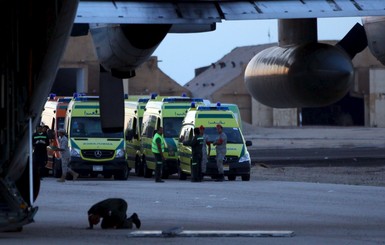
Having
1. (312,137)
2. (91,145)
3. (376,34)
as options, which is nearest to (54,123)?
(91,145)

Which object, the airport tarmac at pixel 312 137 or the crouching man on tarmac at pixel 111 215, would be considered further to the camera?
the airport tarmac at pixel 312 137

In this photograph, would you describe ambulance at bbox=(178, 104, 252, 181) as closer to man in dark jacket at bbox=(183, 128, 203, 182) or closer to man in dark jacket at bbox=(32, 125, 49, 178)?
man in dark jacket at bbox=(183, 128, 203, 182)

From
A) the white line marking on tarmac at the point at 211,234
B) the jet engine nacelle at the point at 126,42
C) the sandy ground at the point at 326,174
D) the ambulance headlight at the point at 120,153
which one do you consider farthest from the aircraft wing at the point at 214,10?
the ambulance headlight at the point at 120,153

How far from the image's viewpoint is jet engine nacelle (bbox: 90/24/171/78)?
14.1 m

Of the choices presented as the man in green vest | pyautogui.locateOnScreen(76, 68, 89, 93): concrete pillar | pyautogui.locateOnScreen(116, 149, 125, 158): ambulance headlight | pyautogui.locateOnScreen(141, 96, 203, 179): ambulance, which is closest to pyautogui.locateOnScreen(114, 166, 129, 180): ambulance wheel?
pyautogui.locateOnScreen(116, 149, 125, 158): ambulance headlight

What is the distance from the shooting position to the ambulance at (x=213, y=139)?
31.0 m

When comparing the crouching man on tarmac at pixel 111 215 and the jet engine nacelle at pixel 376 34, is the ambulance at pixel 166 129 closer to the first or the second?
the crouching man on tarmac at pixel 111 215

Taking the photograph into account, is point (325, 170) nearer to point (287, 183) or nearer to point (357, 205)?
point (287, 183)

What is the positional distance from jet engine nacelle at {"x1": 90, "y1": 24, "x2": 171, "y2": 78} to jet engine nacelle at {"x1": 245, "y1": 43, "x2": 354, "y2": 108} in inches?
74.9

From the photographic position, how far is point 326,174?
3275 centimetres

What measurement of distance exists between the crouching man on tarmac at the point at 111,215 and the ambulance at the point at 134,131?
748 inches

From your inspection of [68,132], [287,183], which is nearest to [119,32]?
[287,183]

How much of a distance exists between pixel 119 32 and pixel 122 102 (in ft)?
5.04

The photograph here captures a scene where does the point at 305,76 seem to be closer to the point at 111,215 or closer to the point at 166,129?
the point at 111,215
